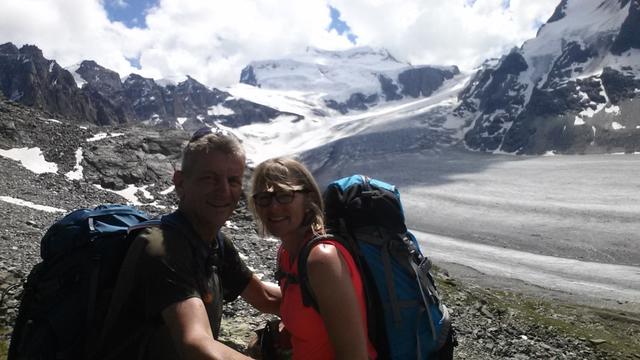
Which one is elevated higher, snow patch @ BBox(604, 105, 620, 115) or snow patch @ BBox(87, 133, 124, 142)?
snow patch @ BBox(604, 105, 620, 115)

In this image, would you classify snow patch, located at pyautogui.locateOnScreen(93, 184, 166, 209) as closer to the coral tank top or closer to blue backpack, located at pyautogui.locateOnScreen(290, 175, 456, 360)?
blue backpack, located at pyautogui.locateOnScreen(290, 175, 456, 360)

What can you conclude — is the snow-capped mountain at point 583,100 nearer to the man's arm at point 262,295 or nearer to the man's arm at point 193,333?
the man's arm at point 262,295

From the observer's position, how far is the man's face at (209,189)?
3125mm

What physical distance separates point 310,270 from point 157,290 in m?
0.88

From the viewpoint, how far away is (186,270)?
273cm

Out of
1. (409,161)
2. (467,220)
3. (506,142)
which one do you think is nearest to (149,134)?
(467,220)

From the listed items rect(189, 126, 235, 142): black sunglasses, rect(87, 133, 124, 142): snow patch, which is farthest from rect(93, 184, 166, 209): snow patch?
rect(189, 126, 235, 142): black sunglasses

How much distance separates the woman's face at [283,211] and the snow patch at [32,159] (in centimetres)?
3237

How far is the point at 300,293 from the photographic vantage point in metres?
3.01

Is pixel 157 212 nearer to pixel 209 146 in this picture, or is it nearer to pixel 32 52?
pixel 209 146

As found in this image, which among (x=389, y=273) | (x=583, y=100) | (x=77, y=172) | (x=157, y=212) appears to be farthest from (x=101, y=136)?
(x=583, y=100)

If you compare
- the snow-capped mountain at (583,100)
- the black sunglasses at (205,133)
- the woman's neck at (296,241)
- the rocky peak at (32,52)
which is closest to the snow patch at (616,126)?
the snow-capped mountain at (583,100)

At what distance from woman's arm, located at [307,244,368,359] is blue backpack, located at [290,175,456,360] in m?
0.24

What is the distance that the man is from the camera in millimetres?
2594
